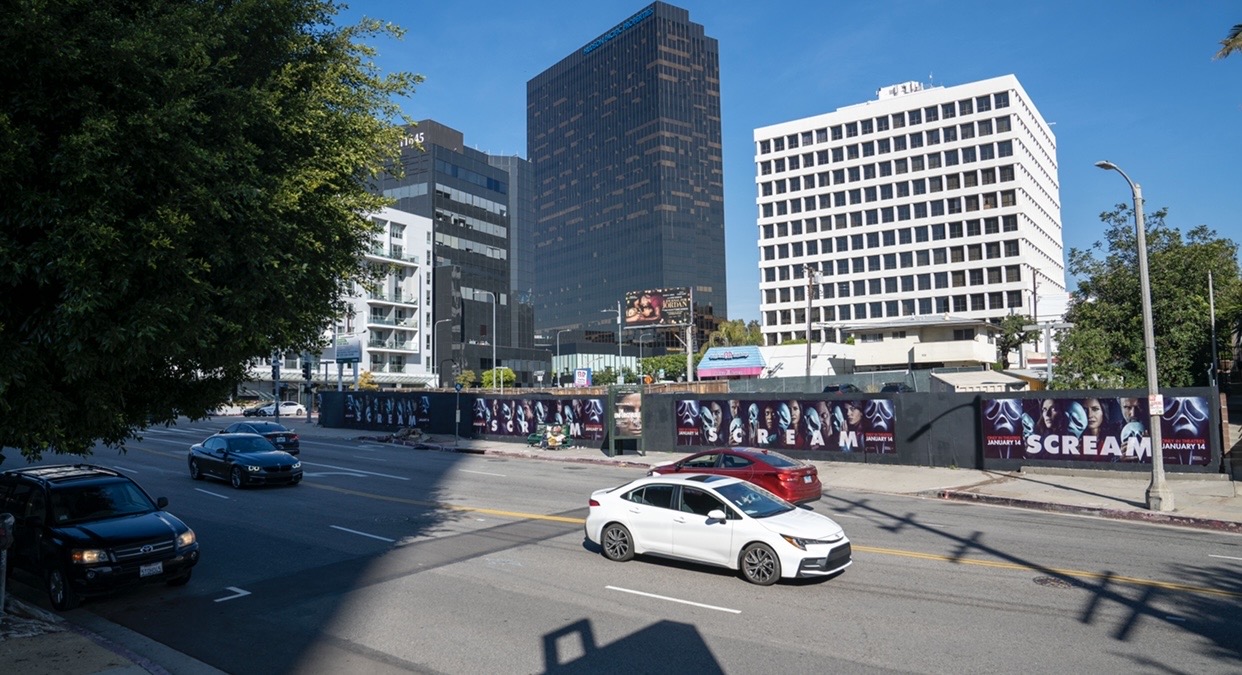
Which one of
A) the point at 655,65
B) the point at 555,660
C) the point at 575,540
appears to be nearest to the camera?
the point at 555,660

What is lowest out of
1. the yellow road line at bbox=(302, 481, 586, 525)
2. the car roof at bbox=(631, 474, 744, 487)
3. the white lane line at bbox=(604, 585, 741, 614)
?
the yellow road line at bbox=(302, 481, 586, 525)

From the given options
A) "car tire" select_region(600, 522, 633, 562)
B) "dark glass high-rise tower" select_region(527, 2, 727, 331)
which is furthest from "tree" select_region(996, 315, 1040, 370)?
"dark glass high-rise tower" select_region(527, 2, 727, 331)

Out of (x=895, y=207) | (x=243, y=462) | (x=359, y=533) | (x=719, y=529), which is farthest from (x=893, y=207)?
(x=719, y=529)

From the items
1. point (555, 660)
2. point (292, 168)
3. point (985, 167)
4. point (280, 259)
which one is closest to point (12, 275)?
point (280, 259)

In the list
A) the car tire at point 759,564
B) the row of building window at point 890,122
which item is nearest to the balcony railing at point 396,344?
the row of building window at point 890,122

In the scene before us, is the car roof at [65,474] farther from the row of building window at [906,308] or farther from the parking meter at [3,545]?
the row of building window at [906,308]

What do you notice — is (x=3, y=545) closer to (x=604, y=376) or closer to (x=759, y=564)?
(x=759, y=564)

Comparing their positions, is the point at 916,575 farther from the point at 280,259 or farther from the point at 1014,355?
the point at 1014,355

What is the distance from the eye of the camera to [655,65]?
185500 mm

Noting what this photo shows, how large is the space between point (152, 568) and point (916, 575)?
440 inches

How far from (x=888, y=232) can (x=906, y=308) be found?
33.0 feet

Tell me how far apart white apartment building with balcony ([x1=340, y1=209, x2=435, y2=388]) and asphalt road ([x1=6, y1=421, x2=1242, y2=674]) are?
72935mm

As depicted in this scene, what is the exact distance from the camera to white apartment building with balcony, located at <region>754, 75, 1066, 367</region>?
93562mm

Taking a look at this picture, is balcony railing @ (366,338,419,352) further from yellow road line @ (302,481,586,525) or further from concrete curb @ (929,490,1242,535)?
concrete curb @ (929,490,1242,535)
